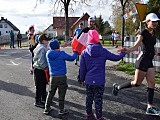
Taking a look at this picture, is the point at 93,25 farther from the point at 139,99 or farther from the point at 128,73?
the point at 128,73

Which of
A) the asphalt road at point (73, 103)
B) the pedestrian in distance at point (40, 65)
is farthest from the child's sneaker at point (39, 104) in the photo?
the asphalt road at point (73, 103)

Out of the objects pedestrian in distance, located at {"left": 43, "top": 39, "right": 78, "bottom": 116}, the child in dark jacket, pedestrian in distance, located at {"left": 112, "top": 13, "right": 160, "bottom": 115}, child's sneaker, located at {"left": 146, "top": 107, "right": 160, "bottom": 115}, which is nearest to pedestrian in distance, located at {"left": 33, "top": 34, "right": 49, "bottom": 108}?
pedestrian in distance, located at {"left": 43, "top": 39, "right": 78, "bottom": 116}

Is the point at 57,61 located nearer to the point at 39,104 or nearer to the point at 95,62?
the point at 95,62

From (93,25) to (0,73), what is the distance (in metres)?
5.21

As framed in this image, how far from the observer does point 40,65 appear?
5.66 m

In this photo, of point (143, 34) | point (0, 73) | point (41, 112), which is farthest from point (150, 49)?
point (0, 73)

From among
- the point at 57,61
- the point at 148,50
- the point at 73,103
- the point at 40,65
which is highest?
the point at 148,50

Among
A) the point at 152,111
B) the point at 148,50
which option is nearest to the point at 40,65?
the point at 148,50

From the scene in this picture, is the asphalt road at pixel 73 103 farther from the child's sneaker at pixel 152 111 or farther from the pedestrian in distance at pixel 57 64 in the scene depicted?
the pedestrian in distance at pixel 57 64

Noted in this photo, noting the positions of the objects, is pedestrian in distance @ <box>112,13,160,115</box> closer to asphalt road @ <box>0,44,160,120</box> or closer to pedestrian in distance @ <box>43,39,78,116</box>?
asphalt road @ <box>0,44,160,120</box>

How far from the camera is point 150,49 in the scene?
16.8ft

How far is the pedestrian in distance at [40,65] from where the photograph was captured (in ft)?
18.4

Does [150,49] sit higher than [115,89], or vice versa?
[150,49]

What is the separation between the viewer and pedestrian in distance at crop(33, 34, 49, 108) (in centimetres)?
561
